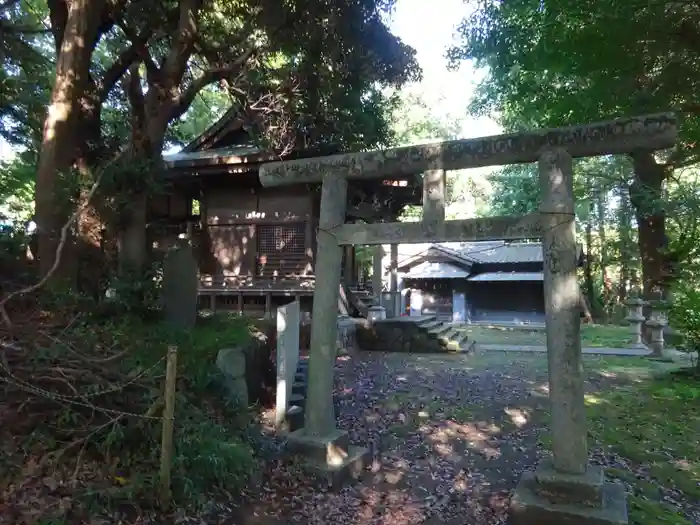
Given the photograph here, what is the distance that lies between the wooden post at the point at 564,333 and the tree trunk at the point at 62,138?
6.24 m

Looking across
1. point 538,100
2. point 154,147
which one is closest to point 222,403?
point 154,147

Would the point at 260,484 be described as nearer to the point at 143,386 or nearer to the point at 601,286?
the point at 143,386

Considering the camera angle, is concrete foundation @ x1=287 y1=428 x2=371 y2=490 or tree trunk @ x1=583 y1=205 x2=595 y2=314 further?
tree trunk @ x1=583 y1=205 x2=595 y2=314

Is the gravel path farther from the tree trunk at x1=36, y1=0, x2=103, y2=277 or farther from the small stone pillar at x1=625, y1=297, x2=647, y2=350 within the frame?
the small stone pillar at x1=625, y1=297, x2=647, y2=350

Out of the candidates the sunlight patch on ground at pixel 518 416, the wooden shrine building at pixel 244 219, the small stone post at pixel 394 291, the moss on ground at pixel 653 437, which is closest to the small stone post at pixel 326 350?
the moss on ground at pixel 653 437

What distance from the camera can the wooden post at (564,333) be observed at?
4387 mm

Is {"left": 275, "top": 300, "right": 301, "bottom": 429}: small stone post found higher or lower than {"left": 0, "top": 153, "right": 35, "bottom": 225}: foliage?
lower

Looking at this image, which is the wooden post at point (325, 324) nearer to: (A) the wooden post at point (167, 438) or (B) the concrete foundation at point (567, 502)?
(A) the wooden post at point (167, 438)

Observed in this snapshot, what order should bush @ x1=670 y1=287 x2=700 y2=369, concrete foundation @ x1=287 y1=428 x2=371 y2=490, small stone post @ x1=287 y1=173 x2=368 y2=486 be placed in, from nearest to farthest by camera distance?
concrete foundation @ x1=287 y1=428 x2=371 y2=490, small stone post @ x1=287 y1=173 x2=368 y2=486, bush @ x1=670 y1=287 x2=700 y2=369

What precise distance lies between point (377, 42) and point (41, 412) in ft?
29.0

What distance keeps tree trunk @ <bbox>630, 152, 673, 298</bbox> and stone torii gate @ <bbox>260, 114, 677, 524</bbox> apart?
11.3 metres

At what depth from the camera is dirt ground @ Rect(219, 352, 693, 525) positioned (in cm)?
498

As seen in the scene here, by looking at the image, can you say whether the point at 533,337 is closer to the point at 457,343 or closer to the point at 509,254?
the point at 457,343

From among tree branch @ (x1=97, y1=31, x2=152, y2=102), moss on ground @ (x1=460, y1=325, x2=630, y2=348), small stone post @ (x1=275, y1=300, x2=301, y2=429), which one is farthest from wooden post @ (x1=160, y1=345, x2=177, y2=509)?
moss on ground @ (x1=460, y1=325, x2=630, y2=348)
